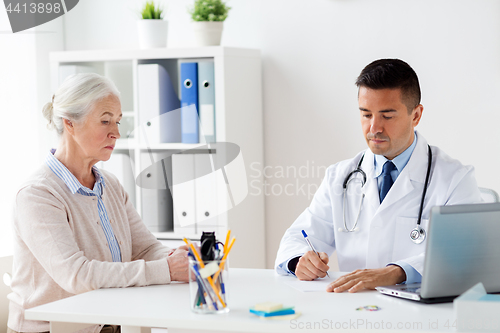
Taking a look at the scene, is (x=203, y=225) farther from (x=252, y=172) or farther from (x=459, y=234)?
(x=459, y=234)

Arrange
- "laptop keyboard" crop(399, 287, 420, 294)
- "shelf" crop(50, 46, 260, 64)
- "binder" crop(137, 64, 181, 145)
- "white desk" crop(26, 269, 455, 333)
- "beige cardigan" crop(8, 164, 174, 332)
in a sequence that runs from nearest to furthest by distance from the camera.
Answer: "white desk" crop(26, 269, 455, 333)
"laptop keyboard" crop(399, 287, 420, 294)
"beige cardigan" crop(8, 164, 174, 332)
"shelf" crop(50, 46, 260, 64)
"binder" crop(137, 64, 181, 145)

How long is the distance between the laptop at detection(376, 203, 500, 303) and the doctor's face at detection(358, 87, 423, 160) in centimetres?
63

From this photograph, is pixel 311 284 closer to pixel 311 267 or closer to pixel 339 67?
pixel 311 267

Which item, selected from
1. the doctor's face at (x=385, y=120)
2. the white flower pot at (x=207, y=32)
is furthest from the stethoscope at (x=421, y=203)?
the white flower pot at (x=207, y=32)

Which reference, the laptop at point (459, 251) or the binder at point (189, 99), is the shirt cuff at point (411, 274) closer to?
the laptop at point (459, 251)

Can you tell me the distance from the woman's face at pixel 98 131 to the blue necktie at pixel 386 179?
0.99m

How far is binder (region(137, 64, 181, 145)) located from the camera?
291 cm

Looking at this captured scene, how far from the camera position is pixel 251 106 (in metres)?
2.99

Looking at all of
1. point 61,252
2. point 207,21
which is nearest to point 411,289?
point 61,252

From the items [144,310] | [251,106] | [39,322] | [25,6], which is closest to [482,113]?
[251,106]

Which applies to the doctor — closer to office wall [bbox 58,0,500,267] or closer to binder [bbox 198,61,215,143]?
office wall [bbox 58,0,500,267]

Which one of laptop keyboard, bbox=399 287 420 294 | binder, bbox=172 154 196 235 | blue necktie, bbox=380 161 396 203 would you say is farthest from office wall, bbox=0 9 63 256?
laptop keyboard, bbox=399 287 420 294

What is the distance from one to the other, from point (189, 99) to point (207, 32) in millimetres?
367

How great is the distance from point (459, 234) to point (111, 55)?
85.9 inches
